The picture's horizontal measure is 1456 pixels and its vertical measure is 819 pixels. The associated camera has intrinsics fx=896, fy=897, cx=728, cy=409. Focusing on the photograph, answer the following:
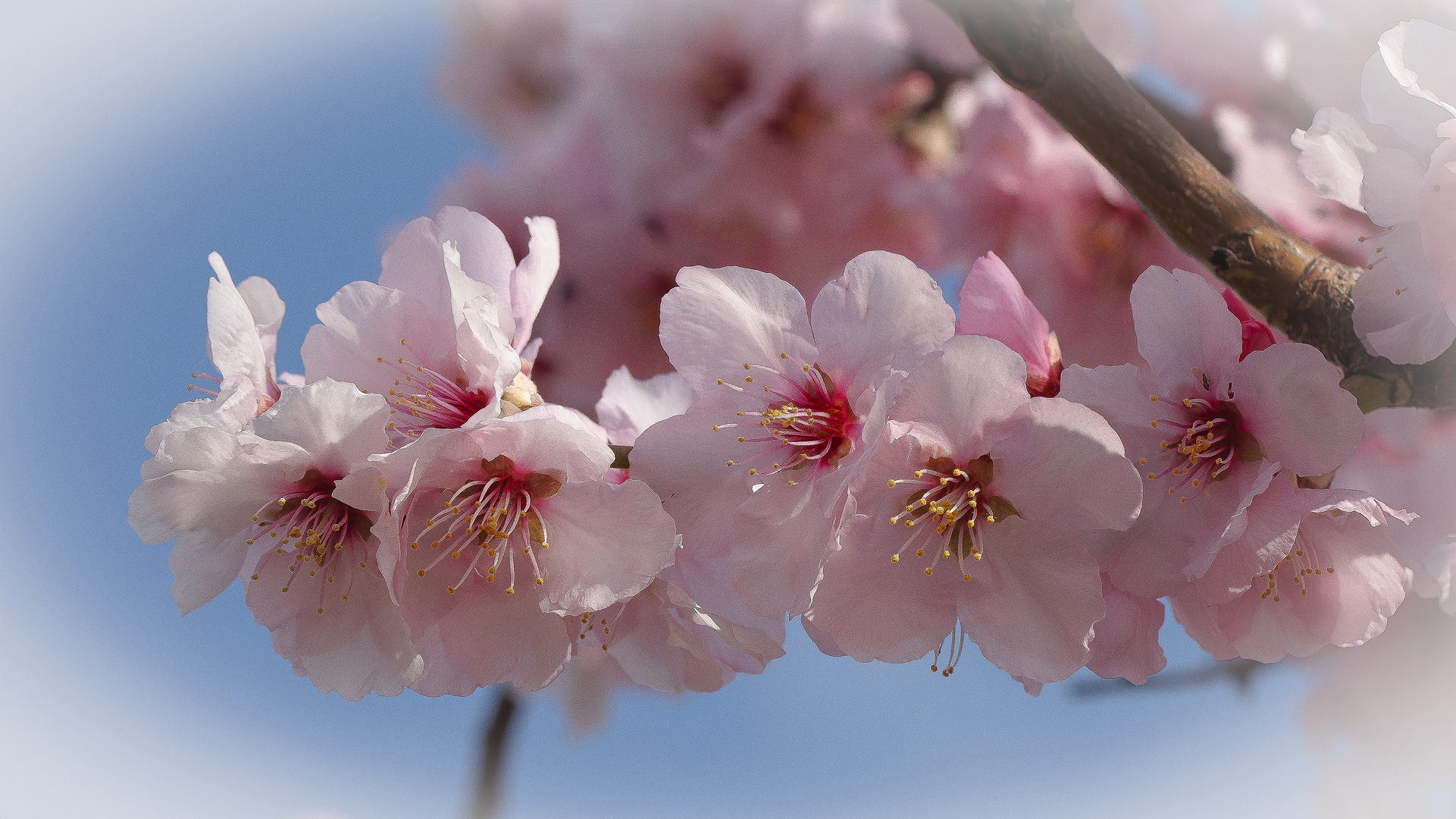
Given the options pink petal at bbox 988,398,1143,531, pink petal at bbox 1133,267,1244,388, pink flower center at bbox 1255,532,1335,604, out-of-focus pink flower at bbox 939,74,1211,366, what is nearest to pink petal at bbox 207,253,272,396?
pink petal at bbox 988,398,1143,531

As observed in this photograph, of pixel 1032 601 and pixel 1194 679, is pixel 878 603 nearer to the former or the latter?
pixel 1032 601

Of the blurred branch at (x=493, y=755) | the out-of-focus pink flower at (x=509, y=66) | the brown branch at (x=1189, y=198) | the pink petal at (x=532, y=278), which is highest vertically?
the brown branch at (x=1189, y=198)

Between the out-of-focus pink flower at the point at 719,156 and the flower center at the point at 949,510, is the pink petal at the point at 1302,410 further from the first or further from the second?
the out-of-focus pink flower at the point at 719,156

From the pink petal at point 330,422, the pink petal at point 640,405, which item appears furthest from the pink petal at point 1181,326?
the pink petal at point 330,422

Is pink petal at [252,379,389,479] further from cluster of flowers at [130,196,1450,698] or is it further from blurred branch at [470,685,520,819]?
blurred branch at [470,685,520,819]

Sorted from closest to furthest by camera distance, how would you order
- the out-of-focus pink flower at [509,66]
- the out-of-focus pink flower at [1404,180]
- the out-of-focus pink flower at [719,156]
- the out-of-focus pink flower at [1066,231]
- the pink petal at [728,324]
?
the out-of-focus pink flower at [1404,180] → the pink petal at [728,324] → the out-of-focus pink flower at [1066,231] → the out-of-focus pink flower at [719,156] → the out-of-focus pink flower at [509,66]

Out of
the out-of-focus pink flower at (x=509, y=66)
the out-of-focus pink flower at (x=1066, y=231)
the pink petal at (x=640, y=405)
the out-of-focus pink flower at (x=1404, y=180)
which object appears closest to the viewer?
the out-of-focus pink flower at (x=1404, y=180)
